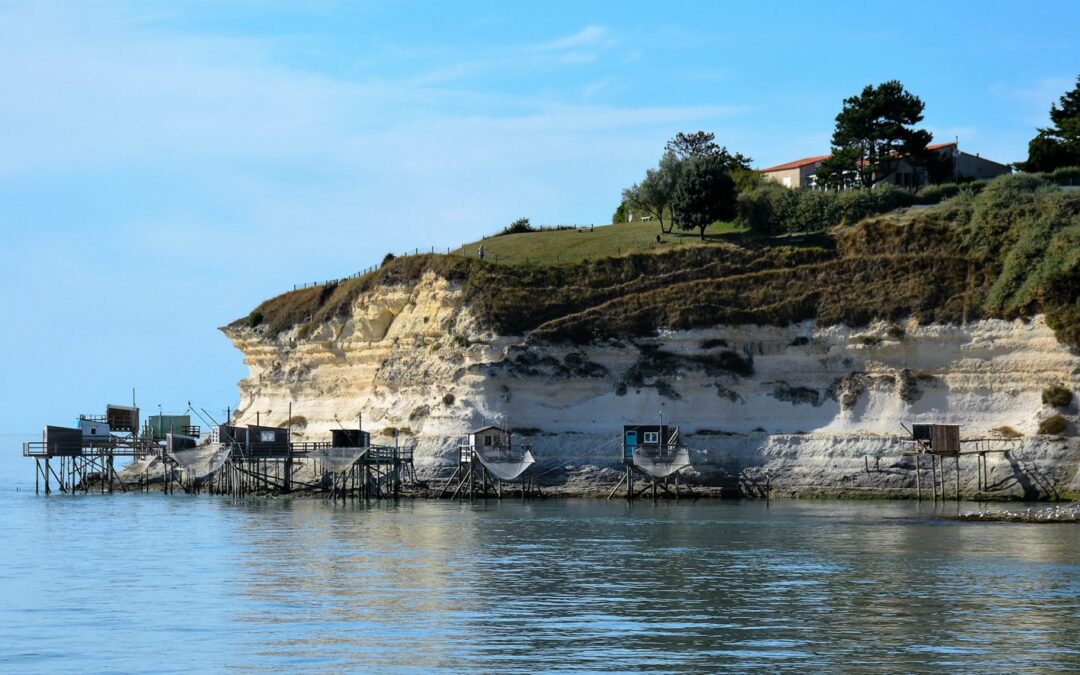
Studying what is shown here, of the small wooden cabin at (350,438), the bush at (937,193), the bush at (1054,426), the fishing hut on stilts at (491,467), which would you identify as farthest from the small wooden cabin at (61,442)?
the bush at (1054,426)

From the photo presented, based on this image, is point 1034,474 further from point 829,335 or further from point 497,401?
point 497,401

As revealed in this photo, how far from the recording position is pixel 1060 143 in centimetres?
9938

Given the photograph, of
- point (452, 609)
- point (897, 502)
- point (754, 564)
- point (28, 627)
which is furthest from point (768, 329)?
point (28, 627)

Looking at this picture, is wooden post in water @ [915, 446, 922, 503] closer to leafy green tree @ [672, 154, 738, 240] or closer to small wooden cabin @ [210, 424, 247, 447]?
leafy green tree @ [672, 154, 738, 240]

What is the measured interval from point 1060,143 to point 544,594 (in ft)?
241

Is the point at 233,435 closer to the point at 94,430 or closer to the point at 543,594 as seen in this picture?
the point at 94,430

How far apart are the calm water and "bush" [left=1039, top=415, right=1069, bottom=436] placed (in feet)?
41.1

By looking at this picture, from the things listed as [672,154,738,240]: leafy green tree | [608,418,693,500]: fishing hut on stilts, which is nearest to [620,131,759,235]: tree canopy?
[672,154,738,240]: leafy green tree

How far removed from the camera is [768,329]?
81938 millimetres

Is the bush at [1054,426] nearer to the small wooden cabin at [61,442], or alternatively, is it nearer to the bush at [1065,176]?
the bush at [1065,176]

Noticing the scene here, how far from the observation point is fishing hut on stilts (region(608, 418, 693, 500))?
2904 inches

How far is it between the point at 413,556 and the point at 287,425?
49224mm

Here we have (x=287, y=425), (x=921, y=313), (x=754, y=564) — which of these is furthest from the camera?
(x=287, y=425)

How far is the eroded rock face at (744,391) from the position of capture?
7538 centimetres
